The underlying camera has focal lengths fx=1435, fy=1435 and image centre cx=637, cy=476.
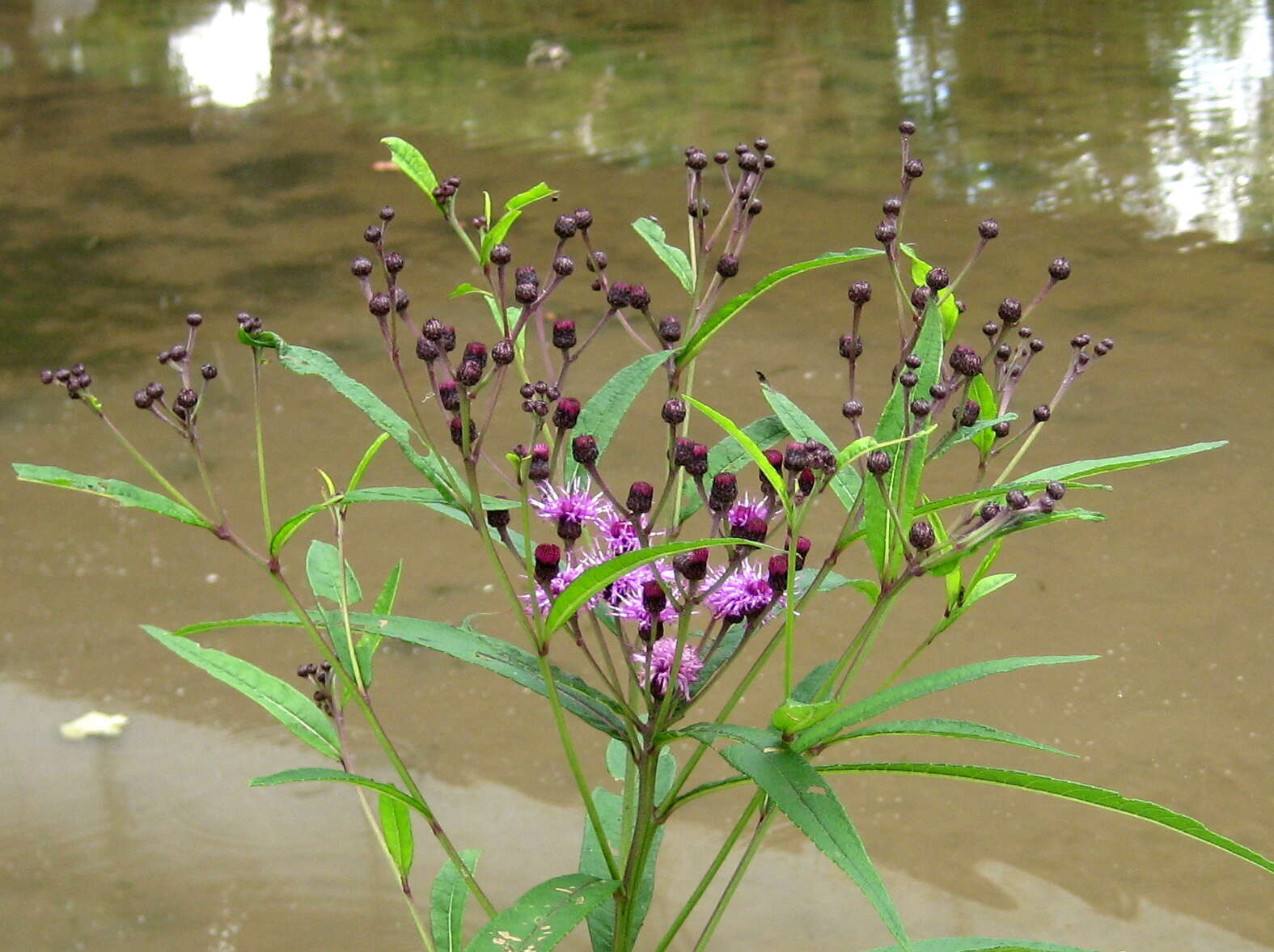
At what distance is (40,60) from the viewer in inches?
277

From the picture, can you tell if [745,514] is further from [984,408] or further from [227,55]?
[227,55]

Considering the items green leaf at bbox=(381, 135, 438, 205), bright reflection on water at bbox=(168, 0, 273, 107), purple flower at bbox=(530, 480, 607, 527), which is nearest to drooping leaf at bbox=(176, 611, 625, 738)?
purple flower at bbox=(530, 480, 607, 527)

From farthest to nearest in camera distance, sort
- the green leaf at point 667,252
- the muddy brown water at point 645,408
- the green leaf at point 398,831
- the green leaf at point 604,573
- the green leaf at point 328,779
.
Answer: the muddy brown water at point 645,408
the green leaf at point 398,831
the green leaf at point 667,252
the green leaf at point 328,779
the green leaf at point 604,573

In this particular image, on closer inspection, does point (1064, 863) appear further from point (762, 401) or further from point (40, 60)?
point (40, 60)

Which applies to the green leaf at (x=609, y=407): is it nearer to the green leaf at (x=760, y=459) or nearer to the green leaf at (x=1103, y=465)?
the green leaf at (x=760, y=459)

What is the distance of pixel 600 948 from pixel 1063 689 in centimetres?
136

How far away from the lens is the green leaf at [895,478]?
1.06m

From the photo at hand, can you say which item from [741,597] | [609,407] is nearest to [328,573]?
[609,407]

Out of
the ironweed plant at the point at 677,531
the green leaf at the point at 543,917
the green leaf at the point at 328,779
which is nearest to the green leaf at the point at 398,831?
the ironweed plant at the point at 677,531

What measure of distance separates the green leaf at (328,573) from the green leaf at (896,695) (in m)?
0.48

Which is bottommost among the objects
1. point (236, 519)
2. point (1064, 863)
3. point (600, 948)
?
point (1064, 863)

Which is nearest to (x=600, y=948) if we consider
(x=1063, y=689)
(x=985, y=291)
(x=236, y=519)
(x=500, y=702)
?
(x=500, y=702)

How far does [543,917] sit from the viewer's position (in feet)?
3.58

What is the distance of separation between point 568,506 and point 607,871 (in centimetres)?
50
